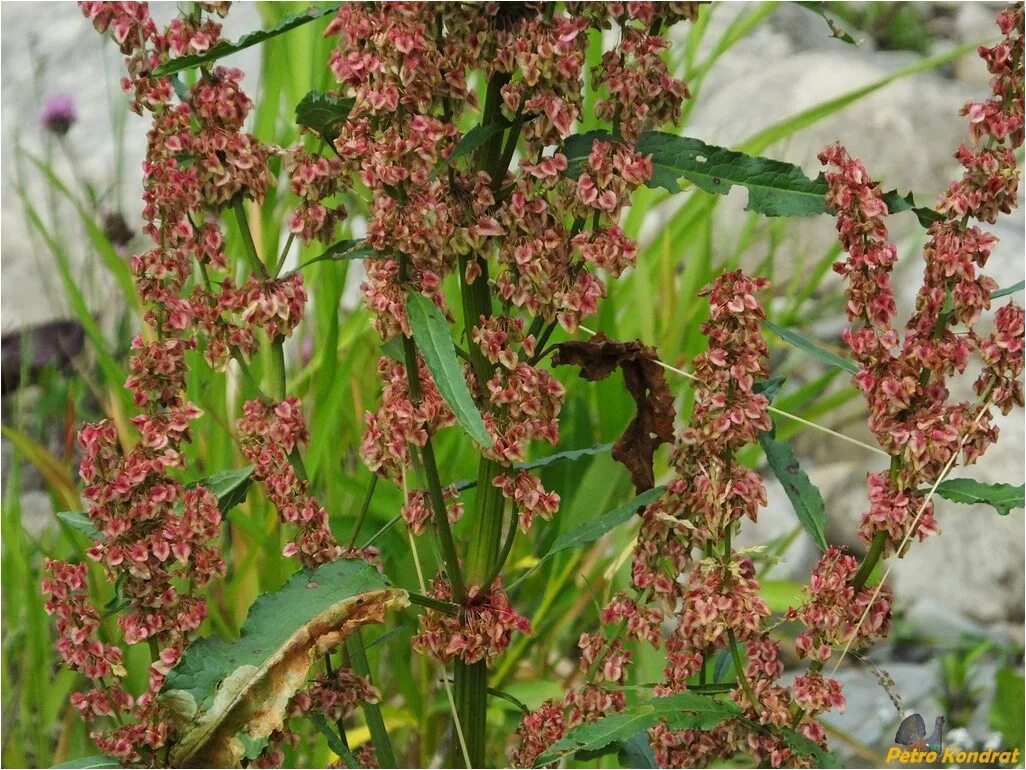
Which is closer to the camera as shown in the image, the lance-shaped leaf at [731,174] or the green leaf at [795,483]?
the lance-shaped leaf at [731,174]

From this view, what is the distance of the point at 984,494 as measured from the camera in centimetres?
94

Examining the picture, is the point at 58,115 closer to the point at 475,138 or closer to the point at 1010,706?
the point at 475,138

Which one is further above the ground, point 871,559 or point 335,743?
point 871,559

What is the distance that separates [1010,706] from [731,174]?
3.96ft

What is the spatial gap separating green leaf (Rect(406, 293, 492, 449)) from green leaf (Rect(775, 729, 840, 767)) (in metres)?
0.35

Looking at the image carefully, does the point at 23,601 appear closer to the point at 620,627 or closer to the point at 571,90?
the point at 620,627

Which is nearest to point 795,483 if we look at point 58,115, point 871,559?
point 871,559

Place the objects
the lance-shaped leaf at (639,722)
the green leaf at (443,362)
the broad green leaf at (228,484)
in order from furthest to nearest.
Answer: the broad green leaf at (228,484) < the lance-shaped leaf at (639,722) < the green leaf at (443,362)

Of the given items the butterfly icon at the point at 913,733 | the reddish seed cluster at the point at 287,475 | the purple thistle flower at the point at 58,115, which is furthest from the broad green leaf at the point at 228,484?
the purple thistle flower at the point at 58,115

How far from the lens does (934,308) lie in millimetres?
930

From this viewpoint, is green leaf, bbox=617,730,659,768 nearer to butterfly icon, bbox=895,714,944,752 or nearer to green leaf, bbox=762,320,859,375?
butterfly icon, bbox=895,714,944,752

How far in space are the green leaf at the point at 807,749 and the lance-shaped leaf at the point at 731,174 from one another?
0.41 m

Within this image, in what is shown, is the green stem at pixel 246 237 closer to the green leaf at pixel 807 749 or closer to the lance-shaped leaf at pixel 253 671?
the lance-shaped leaf at pixel 253 671

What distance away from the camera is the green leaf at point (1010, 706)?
1814 mm
